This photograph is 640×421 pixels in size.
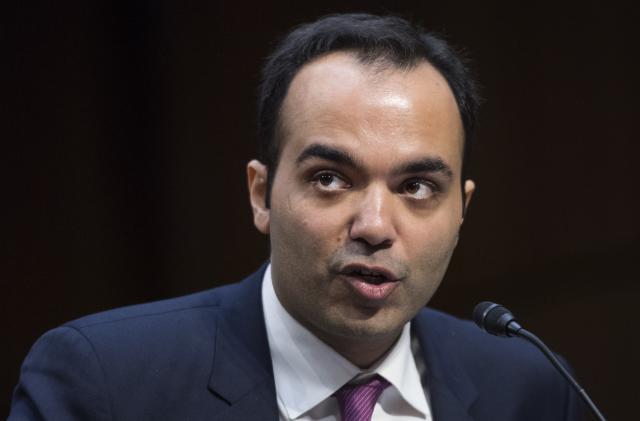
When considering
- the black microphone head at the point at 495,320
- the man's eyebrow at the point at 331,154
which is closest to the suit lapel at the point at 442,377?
the black microphone head at the point at 495,320

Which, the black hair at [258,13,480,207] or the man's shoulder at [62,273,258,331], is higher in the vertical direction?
the black hair at [258,13,480,207]

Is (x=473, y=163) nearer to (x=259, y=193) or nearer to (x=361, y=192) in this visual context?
(x=259, y=193)

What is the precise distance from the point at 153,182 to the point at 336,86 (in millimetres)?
1354

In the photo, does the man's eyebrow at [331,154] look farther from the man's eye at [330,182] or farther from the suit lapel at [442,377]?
the suit lapel at [442,377]

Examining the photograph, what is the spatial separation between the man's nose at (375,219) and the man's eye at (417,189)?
0.05m

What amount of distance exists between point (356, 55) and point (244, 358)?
2.00 ft

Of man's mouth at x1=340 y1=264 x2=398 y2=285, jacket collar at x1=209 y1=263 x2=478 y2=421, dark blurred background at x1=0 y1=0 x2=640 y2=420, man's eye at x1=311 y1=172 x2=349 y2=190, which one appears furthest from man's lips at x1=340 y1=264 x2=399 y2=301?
dark blurred background at x1=0 y1=0 x2=640 y2=420

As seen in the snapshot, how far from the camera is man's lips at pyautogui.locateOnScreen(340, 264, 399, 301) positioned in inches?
64.5

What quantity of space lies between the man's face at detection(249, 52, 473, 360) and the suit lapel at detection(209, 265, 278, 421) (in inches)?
4.8

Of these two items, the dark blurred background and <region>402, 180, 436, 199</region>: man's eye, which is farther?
the dark blurred background

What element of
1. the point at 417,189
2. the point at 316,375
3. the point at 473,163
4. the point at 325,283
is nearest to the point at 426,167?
the point at 417,189

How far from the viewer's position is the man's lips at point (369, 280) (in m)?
1.64

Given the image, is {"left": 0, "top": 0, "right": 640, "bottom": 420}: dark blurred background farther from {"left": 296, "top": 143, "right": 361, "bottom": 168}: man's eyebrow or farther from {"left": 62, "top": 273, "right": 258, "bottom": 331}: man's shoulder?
{"left": 296, "top": 143, "right": 361, "bottom": 168}: man's eyebrow

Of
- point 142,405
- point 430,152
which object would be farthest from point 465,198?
point 142,405
